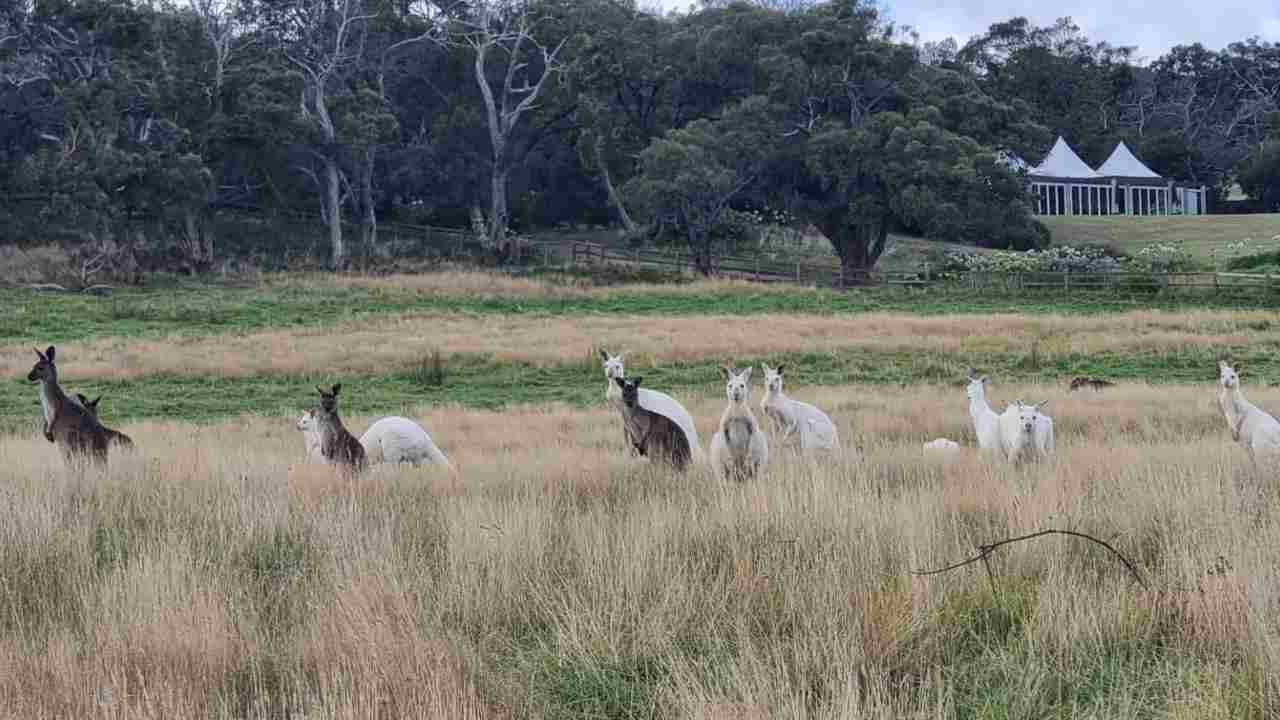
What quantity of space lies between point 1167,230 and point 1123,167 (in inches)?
551

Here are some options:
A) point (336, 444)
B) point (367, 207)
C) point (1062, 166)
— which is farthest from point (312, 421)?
point (1062, 166)

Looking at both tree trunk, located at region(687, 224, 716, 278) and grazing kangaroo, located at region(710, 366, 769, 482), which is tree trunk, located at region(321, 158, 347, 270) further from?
grazing kangaroo, located at region(710, 366, 769, 482)

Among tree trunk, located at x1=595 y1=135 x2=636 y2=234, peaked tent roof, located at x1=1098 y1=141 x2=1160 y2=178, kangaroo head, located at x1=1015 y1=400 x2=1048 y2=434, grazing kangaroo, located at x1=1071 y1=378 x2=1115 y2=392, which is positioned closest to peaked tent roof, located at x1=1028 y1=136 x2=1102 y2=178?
peaked tent roof, located at x1=1098 y1=141 x2=1160 y2=178

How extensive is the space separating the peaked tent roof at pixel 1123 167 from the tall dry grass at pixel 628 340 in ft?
183

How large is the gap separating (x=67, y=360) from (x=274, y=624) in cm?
2307

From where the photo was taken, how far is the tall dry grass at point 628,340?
26000 millimetres

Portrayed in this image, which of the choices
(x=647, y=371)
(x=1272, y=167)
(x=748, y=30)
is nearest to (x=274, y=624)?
(x=647, y=371)

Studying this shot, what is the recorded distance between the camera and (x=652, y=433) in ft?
36.3

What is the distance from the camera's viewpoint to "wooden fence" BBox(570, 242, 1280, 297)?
140ft

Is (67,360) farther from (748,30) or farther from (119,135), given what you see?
(748,30)

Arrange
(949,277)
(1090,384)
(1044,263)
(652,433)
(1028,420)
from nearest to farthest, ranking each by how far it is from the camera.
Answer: (1028,420) → (652,433) → (1090,384) → (1044,263) → (949,277)

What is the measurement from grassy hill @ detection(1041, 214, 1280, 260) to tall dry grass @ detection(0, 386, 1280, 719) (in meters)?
62.6

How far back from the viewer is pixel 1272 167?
88875 mm

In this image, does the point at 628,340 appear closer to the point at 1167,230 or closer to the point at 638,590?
the point at 638,590
